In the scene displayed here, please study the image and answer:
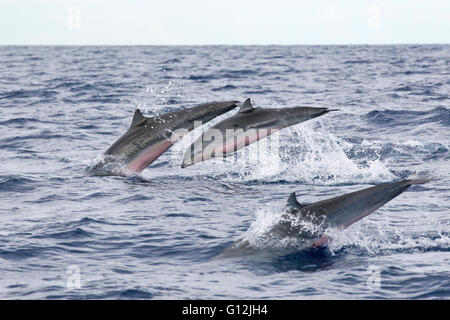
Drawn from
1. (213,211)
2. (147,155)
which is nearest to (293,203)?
(213,211)

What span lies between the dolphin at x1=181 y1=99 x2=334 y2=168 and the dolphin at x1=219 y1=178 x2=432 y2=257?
3545 millimetres

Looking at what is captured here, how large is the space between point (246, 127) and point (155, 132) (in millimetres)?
2207

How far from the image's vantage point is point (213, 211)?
39.2ft

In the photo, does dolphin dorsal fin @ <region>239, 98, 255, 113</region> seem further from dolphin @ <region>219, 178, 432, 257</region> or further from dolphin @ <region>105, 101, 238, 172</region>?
dolphin @ <region>219, 178, 432, 257</region>

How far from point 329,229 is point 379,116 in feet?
49.3

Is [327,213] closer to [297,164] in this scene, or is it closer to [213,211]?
[213,211]

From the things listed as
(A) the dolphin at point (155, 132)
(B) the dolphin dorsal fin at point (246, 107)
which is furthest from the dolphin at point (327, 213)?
(A) the dolphin at point (155, 132)

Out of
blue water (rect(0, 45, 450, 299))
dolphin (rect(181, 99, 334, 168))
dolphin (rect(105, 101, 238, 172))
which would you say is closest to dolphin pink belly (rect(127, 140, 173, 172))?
dolphin (rect(105, 101, 238, 172))

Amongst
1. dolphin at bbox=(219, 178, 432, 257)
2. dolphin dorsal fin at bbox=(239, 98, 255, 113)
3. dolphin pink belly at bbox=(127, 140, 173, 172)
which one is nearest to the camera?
dolphin at bbox=(219, 178, 432, 257)

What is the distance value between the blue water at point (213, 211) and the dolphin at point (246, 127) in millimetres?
895

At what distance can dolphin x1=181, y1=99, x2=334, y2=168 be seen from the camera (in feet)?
41.2
